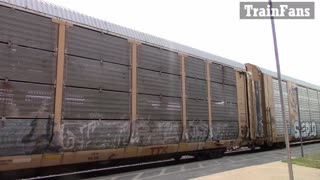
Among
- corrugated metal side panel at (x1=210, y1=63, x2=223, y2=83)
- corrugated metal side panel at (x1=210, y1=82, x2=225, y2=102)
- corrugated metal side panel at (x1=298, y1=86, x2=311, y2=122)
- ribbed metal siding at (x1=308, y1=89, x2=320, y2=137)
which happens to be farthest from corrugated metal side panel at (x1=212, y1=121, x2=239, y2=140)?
ribbed metal siding at (x1=308, y1=89, x2=320, y2=137)

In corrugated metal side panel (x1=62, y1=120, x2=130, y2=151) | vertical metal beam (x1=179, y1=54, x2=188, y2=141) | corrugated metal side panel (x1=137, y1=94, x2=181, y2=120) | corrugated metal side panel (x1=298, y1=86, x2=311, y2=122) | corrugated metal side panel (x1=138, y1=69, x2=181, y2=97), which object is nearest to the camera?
corrugated metal side panel (x1=62, y1=120, x2=130, y2=151)

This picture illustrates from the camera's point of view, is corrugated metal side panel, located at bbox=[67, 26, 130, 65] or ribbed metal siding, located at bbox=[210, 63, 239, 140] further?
→ ribbed metal siding, located at bbox=[210, 63, 239, 140]

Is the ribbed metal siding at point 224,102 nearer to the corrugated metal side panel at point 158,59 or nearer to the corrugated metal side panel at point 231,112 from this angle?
the corrugated metal side panel at point 231,112

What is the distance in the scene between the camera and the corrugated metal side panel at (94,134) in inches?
402

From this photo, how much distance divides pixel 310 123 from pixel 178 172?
67.7 feet

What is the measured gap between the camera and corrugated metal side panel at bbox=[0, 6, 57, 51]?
29.9ft

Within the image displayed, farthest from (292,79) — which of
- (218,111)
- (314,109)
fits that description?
(218,111)

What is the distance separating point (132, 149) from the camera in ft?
40.2

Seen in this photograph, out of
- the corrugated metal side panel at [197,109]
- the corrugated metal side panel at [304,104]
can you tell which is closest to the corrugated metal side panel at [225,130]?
the corrugated metal side panel at [197,109]

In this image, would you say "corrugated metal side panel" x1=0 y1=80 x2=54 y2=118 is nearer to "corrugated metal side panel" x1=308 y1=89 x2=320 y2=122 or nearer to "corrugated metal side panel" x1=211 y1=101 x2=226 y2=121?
"corrugated metal side panel" x1=211 y1=101 x2=226 y2=121

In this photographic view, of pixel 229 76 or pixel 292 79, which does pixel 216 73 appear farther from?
pixel 292 79

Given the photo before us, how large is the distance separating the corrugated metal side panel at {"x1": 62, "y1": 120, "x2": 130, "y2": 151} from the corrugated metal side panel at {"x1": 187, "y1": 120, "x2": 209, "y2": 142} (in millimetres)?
3787

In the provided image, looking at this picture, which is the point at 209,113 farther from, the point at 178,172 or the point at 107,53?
the point at 107,53

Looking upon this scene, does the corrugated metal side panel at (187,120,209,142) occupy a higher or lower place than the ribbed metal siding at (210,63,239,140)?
lower
